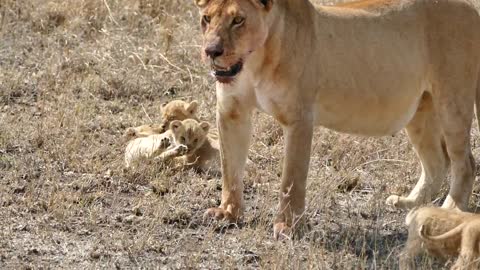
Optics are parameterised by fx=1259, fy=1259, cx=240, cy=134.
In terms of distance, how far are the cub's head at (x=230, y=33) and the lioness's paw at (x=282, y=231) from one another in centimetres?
83

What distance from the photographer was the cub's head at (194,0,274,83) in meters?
6.43

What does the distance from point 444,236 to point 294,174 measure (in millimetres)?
994

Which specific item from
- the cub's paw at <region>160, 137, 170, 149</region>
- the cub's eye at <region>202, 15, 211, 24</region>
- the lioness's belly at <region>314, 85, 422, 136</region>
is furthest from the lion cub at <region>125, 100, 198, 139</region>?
the cub's eye at <region>202, 15, 211, 24</region>

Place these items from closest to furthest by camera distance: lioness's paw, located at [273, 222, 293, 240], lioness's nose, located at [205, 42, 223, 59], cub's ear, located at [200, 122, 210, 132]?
lioness's nose, located at [205, 42, 223, 59], lioness's paw, located at [273, 222, 293, 240], cub's ear, located at [200, 122, 210, 132]

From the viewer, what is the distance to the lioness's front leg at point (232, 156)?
6973 millimetres

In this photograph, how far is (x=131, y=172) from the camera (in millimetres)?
7703

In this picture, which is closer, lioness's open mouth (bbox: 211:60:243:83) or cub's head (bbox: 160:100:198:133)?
lioness's open mouth (bbox: 211:60:243:83)

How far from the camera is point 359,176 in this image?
26.0 ft

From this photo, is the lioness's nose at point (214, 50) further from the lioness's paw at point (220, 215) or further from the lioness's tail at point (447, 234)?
the lioness's tail at point (447, 234)

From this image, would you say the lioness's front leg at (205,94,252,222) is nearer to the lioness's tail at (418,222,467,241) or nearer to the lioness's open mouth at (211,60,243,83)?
the lioness's open mouth at (211,60,243,83)

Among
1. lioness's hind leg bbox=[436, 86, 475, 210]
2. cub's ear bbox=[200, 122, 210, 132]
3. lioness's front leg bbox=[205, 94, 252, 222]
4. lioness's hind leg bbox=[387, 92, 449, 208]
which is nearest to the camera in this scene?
lioness's front leg bbox=[205, 94, 252, 222]

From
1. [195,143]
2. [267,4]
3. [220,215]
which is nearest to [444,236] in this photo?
[220,215]

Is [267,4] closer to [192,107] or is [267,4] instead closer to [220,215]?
[220,215]

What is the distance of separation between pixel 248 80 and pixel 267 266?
42.6 inches
